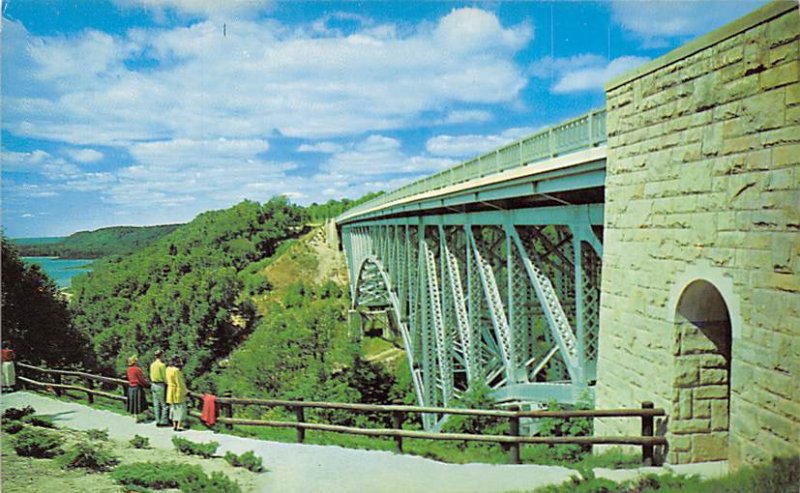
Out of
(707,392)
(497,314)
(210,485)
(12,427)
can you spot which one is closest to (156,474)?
(210,485)

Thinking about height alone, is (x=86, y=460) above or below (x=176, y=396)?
below

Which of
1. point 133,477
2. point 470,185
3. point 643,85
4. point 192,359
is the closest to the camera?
point 643,85

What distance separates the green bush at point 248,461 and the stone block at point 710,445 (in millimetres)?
4592

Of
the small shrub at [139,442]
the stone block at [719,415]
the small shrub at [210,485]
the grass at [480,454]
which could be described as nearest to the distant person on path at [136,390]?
the grass at [480,454]

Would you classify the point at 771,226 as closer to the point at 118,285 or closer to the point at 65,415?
the point at 65,415

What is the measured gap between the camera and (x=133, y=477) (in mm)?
7020

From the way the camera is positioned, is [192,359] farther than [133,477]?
Yes

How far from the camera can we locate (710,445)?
6.35 metres

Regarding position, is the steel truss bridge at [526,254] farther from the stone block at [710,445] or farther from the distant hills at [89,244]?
the distant hills at [89,244]

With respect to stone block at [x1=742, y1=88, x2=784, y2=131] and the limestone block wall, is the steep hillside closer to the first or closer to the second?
the limestone block wall

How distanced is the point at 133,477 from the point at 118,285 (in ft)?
28.5

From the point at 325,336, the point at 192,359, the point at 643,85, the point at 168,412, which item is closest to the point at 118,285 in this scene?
the point at 192,359

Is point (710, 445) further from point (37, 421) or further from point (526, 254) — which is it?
point (37, 421)

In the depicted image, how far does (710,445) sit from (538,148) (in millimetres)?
4723
